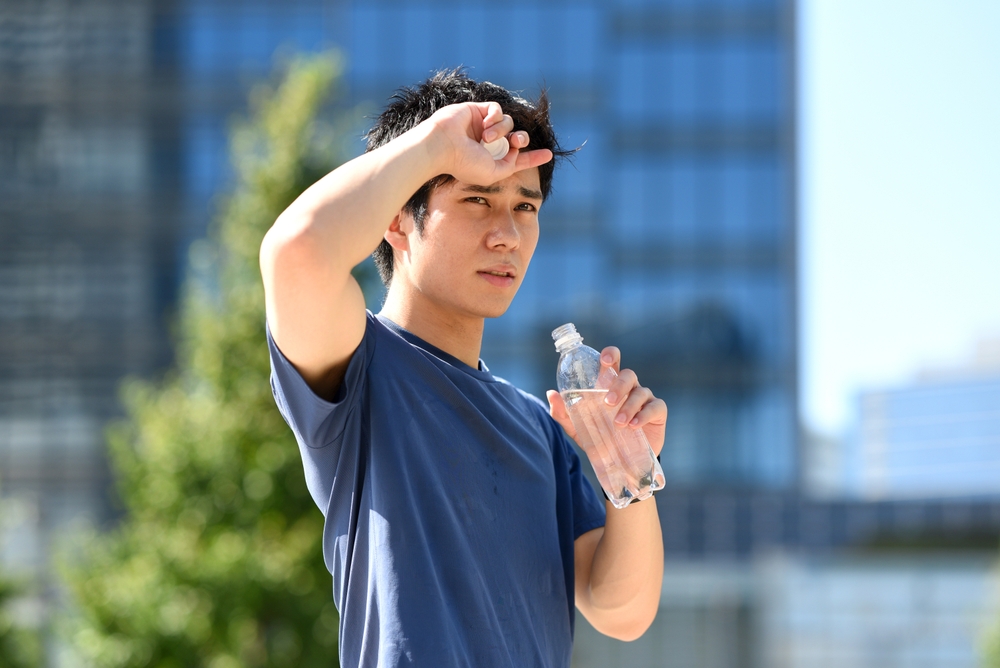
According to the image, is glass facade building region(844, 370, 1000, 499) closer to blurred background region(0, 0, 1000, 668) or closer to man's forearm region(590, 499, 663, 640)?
blurred background region(0, 0, 1000, 668)

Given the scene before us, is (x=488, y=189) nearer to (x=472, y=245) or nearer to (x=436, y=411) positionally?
(x=472, y=245)

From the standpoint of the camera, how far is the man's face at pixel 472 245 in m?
1.82

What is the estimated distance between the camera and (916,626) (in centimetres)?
2438

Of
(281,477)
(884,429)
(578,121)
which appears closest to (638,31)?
(578,121)

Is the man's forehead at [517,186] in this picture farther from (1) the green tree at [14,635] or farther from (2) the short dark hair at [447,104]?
(1) the green tree at [14,635]

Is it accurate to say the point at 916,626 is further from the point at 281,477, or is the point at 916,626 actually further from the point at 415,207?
the point at 415,207

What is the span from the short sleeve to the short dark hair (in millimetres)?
434

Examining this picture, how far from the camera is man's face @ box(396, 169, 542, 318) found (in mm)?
1815

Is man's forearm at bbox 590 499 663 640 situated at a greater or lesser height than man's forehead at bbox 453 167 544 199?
lesser

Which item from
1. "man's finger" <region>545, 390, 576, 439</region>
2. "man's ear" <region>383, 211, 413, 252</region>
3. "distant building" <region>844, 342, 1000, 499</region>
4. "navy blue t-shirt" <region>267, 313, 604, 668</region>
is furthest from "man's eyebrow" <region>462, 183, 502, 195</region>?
"distant building" <region>844, 342, 1000, 499</region>

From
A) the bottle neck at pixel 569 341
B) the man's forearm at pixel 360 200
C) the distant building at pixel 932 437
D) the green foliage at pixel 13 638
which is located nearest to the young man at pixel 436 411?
the man's forearm at pixel 360 200

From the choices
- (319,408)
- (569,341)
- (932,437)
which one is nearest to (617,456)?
(569,341)

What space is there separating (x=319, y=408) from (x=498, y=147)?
0.52 metres

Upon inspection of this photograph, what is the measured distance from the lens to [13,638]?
10891mm
